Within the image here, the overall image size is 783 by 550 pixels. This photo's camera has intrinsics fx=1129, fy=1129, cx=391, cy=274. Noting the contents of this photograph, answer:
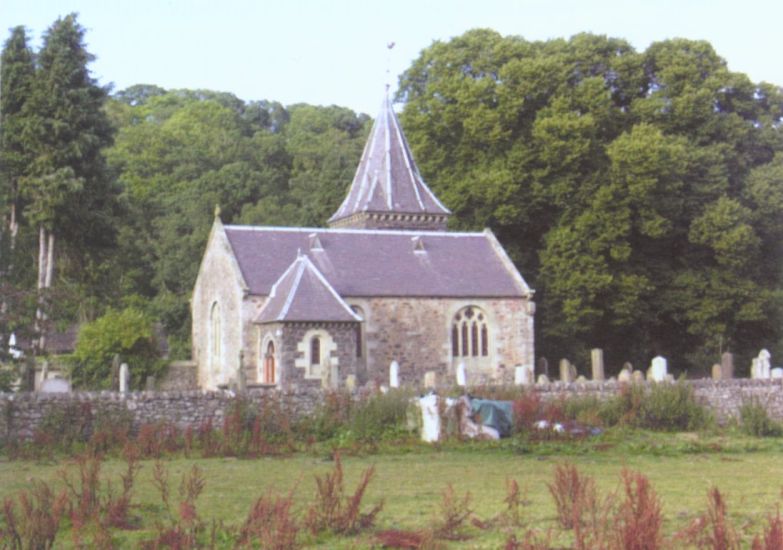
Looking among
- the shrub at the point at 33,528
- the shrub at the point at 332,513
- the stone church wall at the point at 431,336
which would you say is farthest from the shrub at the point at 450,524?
the stone church wall at the point at 431,336

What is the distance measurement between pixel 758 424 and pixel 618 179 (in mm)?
19721

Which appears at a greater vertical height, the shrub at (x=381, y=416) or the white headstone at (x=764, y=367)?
the white headstone at (x=764, y=367)

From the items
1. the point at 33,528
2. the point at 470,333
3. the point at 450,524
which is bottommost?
the point at 450,524

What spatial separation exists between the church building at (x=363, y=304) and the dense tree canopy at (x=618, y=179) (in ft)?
12.7

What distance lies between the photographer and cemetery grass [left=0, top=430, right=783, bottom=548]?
37.2 ft

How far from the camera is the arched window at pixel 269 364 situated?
34.0 meters

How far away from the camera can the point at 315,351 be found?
1312 inches

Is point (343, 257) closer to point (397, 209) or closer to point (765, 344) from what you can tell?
point (397, 209)

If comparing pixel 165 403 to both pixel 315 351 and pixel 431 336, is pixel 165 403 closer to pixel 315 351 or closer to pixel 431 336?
pixel 315 351

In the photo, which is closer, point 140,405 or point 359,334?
point 140,405

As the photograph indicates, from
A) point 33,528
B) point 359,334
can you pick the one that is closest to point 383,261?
point 359,334

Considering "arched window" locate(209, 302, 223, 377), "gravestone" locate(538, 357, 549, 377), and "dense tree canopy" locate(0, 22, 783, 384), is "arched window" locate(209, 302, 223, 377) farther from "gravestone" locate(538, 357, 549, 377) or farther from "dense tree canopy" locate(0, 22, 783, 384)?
"gravestone" locate(538, 357, 549, 377)

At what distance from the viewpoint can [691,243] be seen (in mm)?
44656

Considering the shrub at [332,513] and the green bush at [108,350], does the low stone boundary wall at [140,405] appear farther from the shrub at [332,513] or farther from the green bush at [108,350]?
the green bush at [108,350]
